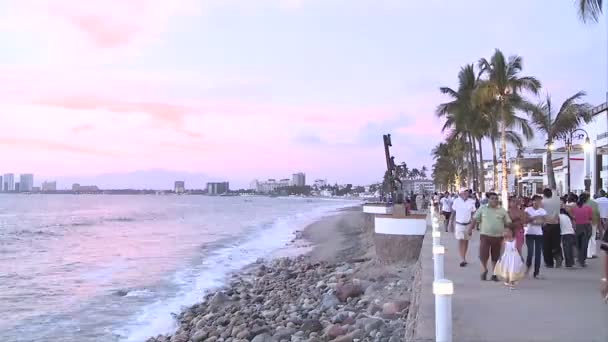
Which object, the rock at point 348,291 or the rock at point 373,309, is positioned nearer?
the rock at point 373,309

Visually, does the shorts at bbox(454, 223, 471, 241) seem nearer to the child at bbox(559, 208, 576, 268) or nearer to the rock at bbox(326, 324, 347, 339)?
the child at bbox(559, 208, 576, 268)

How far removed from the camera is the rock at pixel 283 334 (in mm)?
10961

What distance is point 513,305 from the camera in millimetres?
7461

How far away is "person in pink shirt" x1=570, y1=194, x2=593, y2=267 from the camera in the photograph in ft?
36.6

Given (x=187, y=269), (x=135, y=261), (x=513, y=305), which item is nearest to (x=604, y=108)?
(x=187, y=269)

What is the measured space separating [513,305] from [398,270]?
29.6ft

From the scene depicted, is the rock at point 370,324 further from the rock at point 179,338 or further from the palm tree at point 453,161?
the palm tree at point 453,161

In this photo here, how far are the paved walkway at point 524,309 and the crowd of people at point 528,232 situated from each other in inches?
13.6

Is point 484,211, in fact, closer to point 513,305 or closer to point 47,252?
point 513,305

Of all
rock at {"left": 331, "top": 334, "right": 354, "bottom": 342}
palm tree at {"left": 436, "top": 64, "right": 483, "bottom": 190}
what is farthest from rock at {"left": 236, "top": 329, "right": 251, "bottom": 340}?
palm tree at {"left": 436, "top": 64, "right": 483, "bottom": 190}

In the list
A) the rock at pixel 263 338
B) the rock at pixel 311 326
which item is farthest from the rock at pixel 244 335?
the rock at pixel 311 326

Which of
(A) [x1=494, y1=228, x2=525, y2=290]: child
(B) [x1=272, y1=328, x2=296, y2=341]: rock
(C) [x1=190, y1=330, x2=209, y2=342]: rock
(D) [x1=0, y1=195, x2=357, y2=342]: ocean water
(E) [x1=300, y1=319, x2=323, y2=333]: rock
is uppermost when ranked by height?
(A) [x1=494, y1=228, x2=525, y2=290]: child

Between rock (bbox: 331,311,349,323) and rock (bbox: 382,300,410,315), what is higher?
rock (bbox: 382,300,410,315)

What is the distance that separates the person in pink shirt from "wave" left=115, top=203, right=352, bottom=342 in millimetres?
8813
